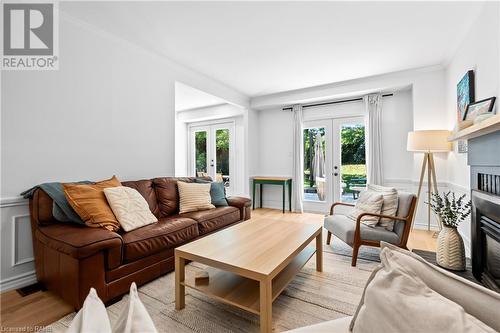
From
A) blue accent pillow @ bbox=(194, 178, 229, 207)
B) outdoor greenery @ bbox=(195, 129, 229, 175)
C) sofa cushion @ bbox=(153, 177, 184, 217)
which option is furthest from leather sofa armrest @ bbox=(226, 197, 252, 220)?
outdoor greenery @ bbox=(195, 129, 229, 175)

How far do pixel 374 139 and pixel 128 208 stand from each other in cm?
411

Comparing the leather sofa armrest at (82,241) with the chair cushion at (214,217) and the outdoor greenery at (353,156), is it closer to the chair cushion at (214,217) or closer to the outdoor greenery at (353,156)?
the chair cushion at (214,217)

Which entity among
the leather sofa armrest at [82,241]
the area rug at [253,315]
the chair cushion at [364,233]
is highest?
the leather sofa armrest at [82,241]

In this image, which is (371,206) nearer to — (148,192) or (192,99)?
(148,192)

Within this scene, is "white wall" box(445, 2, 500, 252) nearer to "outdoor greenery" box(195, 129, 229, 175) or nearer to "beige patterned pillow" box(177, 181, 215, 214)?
"beige patterned pillow" box(177, 181, 215, 214)

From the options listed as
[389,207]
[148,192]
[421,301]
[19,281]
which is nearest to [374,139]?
[389,207]

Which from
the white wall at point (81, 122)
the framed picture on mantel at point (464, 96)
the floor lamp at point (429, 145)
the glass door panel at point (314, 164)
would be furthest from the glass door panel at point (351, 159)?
the white wall at point (81, 122)

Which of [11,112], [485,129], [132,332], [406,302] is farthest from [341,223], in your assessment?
[11,112]

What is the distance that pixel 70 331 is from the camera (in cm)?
46

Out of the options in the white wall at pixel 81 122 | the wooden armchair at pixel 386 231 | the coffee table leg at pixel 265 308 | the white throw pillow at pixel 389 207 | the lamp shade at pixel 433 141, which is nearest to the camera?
the coffee table leg at pixel 265 308

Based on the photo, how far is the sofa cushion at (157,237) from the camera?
6.17 ft

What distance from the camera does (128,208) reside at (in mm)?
2186

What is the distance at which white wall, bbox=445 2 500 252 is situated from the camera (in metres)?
2.06

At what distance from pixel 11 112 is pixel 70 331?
250 centimetres
